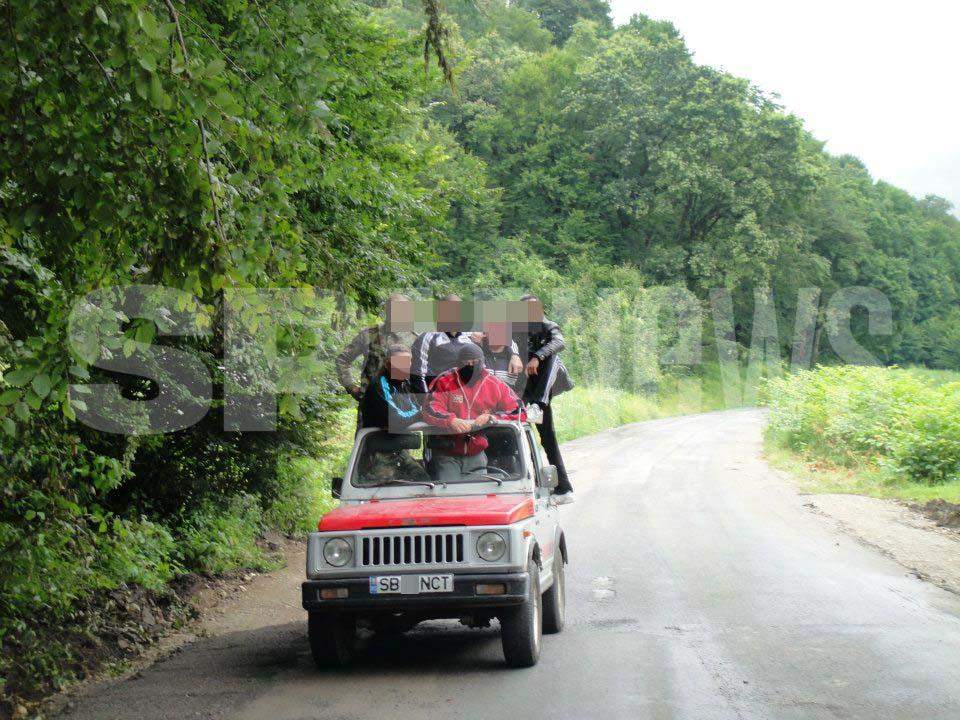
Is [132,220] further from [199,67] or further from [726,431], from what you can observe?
[726,431]

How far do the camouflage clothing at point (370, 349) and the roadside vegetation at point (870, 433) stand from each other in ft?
41.4

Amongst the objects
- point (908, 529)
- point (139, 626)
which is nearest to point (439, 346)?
point (139, 626)

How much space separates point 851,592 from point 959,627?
1.79m

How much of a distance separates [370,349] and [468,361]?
202 cm

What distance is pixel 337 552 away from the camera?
7520mm

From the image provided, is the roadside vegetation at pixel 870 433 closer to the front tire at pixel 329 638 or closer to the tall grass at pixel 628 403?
the tall grass at pixel 628 403

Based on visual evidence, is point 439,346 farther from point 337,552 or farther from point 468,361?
point 337,552

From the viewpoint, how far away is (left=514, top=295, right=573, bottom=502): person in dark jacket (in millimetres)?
11086

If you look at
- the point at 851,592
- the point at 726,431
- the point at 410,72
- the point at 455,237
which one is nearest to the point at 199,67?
the point at 851,592

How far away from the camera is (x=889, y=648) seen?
7.99m

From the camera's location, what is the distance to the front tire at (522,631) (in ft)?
24.3

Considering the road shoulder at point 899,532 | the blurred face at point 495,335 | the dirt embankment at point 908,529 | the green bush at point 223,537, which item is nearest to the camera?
the blurred face at point 495,335

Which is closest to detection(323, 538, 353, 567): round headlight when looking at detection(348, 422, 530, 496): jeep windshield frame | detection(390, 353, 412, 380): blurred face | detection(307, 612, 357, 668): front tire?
detection(307, 612, 357, 668): front tire

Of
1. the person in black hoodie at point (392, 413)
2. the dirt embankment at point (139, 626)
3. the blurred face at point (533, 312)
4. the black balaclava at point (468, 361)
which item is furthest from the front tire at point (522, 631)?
the blurred face at point (533, 312)
